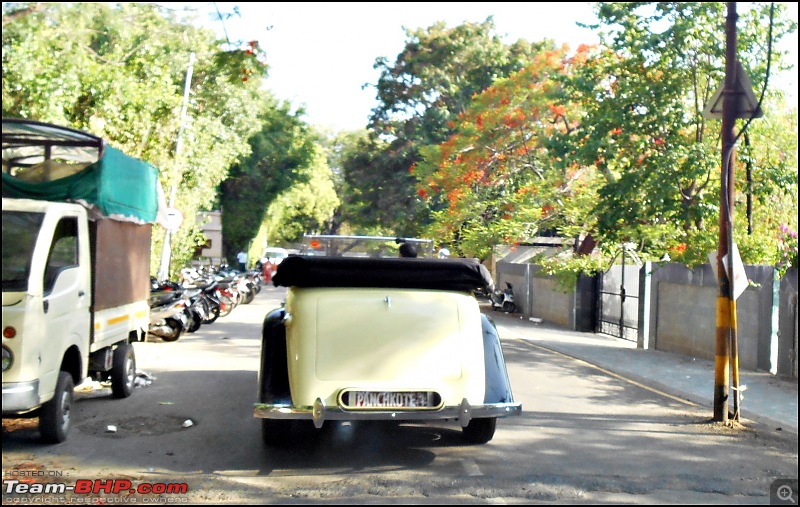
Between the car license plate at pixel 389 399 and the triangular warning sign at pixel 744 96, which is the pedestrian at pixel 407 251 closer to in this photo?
the car license plate at pixel 389 399

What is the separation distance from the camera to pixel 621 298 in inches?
826

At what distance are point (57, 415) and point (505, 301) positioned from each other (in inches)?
895

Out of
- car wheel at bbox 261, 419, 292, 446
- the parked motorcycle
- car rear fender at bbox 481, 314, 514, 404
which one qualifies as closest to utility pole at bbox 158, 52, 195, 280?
the parked motorcycle

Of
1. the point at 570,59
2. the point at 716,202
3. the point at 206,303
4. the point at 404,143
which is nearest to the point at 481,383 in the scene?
the point at 716,202

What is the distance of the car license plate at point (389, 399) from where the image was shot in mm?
7238

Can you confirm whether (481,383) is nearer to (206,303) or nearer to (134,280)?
(134,280)

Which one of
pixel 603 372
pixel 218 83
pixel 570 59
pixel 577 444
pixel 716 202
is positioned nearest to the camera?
pixel 577 444

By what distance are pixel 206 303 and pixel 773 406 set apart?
1292cm

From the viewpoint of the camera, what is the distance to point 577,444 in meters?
8.52

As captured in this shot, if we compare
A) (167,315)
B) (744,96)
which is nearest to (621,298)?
(167,315)

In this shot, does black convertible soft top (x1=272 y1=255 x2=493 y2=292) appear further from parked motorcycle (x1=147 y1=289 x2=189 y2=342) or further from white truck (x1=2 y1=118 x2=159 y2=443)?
parked motorcycle (x1=147 y1=289 x2=189 y2=342)

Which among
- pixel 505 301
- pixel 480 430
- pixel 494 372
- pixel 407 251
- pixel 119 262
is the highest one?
pixel 407 251

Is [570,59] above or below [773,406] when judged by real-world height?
above

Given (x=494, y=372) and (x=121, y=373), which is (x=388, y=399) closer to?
(x=494, y=372)
